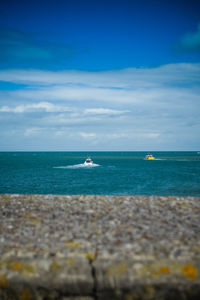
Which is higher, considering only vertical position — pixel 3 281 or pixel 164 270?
pixel 164 270

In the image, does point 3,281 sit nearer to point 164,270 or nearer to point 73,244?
point 73,244

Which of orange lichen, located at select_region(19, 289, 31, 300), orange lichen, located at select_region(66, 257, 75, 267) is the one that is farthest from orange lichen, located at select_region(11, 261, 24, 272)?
orange lichen, located at select_region(66, 257, 75, 267)

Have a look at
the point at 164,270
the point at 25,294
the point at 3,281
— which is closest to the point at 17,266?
the point at 3,281

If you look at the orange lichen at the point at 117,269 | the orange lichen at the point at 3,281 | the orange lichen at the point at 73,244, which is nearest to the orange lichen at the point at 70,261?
the orange lichen at the point at 73,244

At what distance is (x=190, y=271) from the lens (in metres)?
3.73

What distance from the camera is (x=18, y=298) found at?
3775 mm

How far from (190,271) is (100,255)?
162 centimetres

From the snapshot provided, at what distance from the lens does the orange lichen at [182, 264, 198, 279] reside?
3.66 metres

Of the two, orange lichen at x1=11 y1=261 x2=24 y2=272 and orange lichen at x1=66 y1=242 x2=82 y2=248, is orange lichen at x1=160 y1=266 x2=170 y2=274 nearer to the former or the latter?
orange lichen at x1=66 y1=242 x2=82 y2=248

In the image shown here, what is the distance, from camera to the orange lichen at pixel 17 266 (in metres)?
3.90

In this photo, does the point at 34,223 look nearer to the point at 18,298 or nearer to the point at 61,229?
the point at 61,229

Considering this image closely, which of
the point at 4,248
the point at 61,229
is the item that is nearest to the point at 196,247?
the point at 61,229

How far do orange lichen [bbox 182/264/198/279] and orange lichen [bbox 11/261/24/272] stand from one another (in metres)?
2.82

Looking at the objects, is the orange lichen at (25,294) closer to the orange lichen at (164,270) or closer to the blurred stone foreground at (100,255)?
the blurred stone foreground at (100,255)
